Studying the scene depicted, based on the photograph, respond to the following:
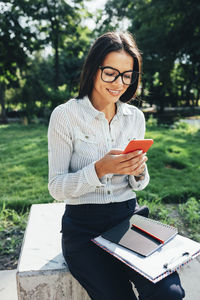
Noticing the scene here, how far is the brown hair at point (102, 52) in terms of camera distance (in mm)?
1661

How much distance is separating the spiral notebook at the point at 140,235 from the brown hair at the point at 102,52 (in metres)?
0.85

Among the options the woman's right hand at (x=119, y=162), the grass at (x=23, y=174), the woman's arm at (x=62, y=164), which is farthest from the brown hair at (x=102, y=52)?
the grass at (x=23, y=174)

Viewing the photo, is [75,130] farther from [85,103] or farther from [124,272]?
[124,272]

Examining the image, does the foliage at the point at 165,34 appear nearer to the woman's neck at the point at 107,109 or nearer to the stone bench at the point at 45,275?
the woman's neck at the point at 107,109

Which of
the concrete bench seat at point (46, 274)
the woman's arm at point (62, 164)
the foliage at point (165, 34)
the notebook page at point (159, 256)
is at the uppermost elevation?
the foliage at point (165, 34)

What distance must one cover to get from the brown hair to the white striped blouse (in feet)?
0.33

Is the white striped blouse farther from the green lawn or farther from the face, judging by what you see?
the green lawn

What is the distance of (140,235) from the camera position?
155 centimetres

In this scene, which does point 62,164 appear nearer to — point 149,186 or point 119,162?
point 119,162

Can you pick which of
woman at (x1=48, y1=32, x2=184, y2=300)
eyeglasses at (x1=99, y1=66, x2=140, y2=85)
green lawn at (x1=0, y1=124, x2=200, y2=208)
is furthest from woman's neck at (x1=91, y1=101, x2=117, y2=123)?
green lawn at (x1=0, y1=124, x2=200, y2=208)

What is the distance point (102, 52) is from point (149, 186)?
2.56 meters

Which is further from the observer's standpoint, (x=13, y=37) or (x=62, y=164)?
(x=13, y=37)

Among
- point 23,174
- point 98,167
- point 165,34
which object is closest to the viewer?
point 98,167

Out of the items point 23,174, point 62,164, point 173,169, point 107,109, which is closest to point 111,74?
point 107,109
